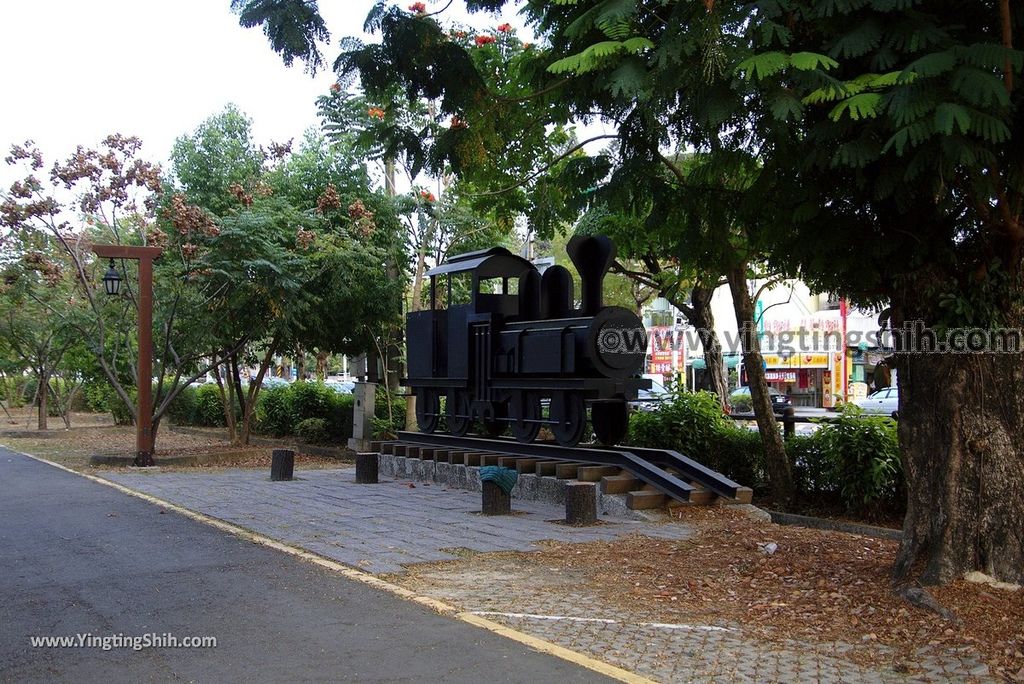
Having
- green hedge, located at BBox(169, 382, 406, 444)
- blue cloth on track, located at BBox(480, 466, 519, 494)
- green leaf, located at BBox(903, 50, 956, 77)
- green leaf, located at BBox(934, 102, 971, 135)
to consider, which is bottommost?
blue cloth on track, located at BBox(480, 466, 519, 494)

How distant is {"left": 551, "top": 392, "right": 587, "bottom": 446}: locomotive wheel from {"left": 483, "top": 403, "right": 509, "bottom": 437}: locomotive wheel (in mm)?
1489

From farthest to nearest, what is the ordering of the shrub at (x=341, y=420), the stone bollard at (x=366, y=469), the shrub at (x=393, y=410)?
the shrub at (x=341, y=420), the shrub at (x=393, y=410), the stone bollard at (x=366, y=469)

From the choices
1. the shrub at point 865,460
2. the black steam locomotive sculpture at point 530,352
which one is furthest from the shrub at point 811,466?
the black steam locomotive sculpture at point 530,352

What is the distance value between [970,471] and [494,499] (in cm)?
593

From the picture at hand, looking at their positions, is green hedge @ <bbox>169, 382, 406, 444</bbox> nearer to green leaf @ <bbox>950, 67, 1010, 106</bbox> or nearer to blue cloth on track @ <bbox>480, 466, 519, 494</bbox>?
blue cloth on track @ <bbox>480, 466, 519, 494</bbox>

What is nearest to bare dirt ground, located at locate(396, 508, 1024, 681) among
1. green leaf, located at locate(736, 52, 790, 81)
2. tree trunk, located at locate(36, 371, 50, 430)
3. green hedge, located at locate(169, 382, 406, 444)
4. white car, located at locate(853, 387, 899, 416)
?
green leaf, located at locate(736, 52, 790, 81)

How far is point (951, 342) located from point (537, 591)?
3573 mm

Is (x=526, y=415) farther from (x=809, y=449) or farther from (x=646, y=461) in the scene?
(x=809, y=449)

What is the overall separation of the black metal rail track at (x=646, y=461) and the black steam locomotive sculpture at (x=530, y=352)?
0.37 meters

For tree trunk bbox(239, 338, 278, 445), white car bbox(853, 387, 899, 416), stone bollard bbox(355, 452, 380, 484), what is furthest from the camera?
white car bbox(853, 387, 899, 416)

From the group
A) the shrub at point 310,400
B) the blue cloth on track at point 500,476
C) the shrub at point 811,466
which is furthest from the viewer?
the shrub at point 310,400

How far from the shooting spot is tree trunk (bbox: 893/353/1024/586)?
259 inches

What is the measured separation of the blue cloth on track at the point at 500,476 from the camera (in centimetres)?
1124

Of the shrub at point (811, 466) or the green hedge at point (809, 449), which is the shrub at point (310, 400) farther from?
the shrub at point (811, 466)
